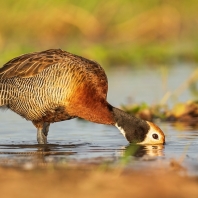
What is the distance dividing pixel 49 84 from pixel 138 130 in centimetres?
124

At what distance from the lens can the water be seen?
28.3ft

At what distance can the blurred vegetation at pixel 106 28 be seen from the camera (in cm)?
2125

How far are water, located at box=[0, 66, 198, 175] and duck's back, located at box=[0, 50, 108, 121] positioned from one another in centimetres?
50

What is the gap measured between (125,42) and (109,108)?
13584mm

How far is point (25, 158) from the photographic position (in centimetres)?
896

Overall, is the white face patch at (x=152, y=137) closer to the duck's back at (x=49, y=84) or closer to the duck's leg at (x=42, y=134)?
the duck's back at (x=49, y=84)

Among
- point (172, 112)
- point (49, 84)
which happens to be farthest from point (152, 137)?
point (172, 112)

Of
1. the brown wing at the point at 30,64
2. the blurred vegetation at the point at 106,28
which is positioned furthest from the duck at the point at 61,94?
the blurred vegetation at the point at 106,28

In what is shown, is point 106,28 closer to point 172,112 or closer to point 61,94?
point 172,112

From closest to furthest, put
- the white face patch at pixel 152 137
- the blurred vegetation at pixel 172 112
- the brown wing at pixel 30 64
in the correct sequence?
the white face patch at pixel 152 137 → the brown wing at pixel 30 64 → the blurred vegetation at pixel 172 112

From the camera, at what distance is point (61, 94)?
9.92m

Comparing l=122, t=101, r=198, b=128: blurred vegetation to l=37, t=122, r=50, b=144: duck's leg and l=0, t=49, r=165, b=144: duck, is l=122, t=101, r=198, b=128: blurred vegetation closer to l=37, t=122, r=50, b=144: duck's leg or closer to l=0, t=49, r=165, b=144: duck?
l=0, t=49, r=165, b=144: duck

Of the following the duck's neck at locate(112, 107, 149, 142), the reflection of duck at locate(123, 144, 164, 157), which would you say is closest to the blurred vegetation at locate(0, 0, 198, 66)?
the duck's neck at locate(112, 107, 149, 142)

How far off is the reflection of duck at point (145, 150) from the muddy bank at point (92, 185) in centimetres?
185
